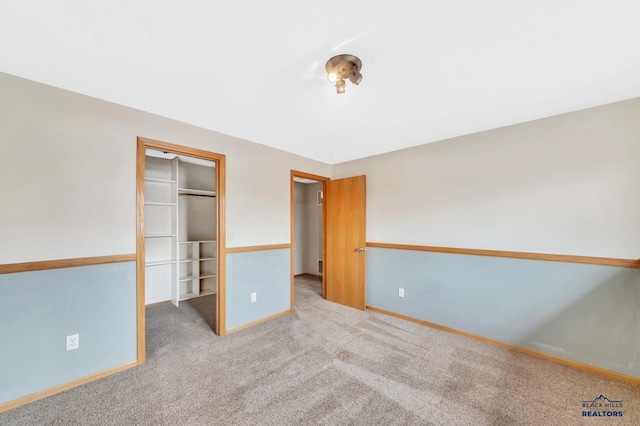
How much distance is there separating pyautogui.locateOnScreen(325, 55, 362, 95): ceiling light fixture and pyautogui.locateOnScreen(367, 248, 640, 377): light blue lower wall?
92.1 inches

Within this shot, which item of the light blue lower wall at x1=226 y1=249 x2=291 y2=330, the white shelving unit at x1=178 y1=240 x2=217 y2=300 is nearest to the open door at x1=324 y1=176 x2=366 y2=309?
the light blue lower wall at x1=226 y1=249 x2=291 y2=330

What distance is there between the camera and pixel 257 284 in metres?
3.08

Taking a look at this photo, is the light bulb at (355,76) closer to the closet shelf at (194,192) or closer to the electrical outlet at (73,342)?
the electrical outlet at (73,342)

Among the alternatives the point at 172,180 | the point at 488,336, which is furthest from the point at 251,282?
the point at 488,336

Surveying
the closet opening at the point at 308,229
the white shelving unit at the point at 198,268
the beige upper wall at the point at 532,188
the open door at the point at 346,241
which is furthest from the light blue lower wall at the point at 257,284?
the closet opening at the point at 308,229

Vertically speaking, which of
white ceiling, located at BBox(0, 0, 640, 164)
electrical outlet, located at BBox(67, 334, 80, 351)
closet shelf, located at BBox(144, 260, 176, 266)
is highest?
white ceiling, located at BBox(0, 0, 640, 164)

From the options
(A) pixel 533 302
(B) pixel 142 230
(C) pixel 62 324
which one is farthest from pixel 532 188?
(C) pixel 62 324

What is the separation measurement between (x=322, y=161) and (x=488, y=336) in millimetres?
3130

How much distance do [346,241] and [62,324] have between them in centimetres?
310

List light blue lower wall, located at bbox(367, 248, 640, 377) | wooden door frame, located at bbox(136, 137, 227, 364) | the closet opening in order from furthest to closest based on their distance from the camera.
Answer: the closet opening < wooden door frame, located at bbox(136, 137, 227, 364) < light blue lower wall, located at bbox(367, 248, 640, 377)

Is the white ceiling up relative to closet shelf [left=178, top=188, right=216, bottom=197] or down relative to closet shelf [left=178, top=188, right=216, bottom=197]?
up

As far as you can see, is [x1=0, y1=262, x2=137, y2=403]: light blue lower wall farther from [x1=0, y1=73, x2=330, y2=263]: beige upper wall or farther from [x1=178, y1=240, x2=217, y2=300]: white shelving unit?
[x1=178, y1=240, x2=217, y2=300]: white shelving unit

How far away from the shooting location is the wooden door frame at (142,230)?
219 cm

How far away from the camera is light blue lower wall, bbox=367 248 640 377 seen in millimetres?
1994
